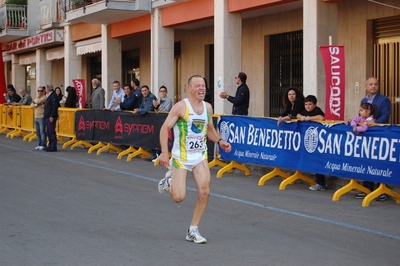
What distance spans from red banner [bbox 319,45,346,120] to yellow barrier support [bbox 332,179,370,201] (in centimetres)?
159

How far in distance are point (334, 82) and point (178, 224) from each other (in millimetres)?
5103

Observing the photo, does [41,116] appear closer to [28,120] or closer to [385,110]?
[28,120]

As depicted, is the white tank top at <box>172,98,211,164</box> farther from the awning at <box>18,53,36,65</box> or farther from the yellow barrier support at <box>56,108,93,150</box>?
the awning at <box>18,53,36,65</box>

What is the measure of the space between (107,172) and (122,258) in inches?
Result: 329

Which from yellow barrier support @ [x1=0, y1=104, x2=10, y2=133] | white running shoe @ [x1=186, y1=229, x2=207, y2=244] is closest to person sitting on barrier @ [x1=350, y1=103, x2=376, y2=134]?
white running shoe @ [x1=186, y1=229, x2=207, y2=244]

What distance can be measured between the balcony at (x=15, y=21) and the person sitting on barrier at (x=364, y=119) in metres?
29.4

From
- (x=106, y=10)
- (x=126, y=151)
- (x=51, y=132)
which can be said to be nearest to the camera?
(x=126, y=151)

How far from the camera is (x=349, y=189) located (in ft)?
39.0

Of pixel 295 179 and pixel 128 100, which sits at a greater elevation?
pixel 128 100

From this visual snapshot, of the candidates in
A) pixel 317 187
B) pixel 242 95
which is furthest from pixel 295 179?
pixel 242 95

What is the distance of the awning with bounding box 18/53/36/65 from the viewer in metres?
39.9

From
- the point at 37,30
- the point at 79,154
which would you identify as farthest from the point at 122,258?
the point at 37,30

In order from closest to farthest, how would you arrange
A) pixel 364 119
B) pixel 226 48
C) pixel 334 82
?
pixel 364 119 < pixel 334 82 < pixel 226 48

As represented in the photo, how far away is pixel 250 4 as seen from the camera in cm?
2086
